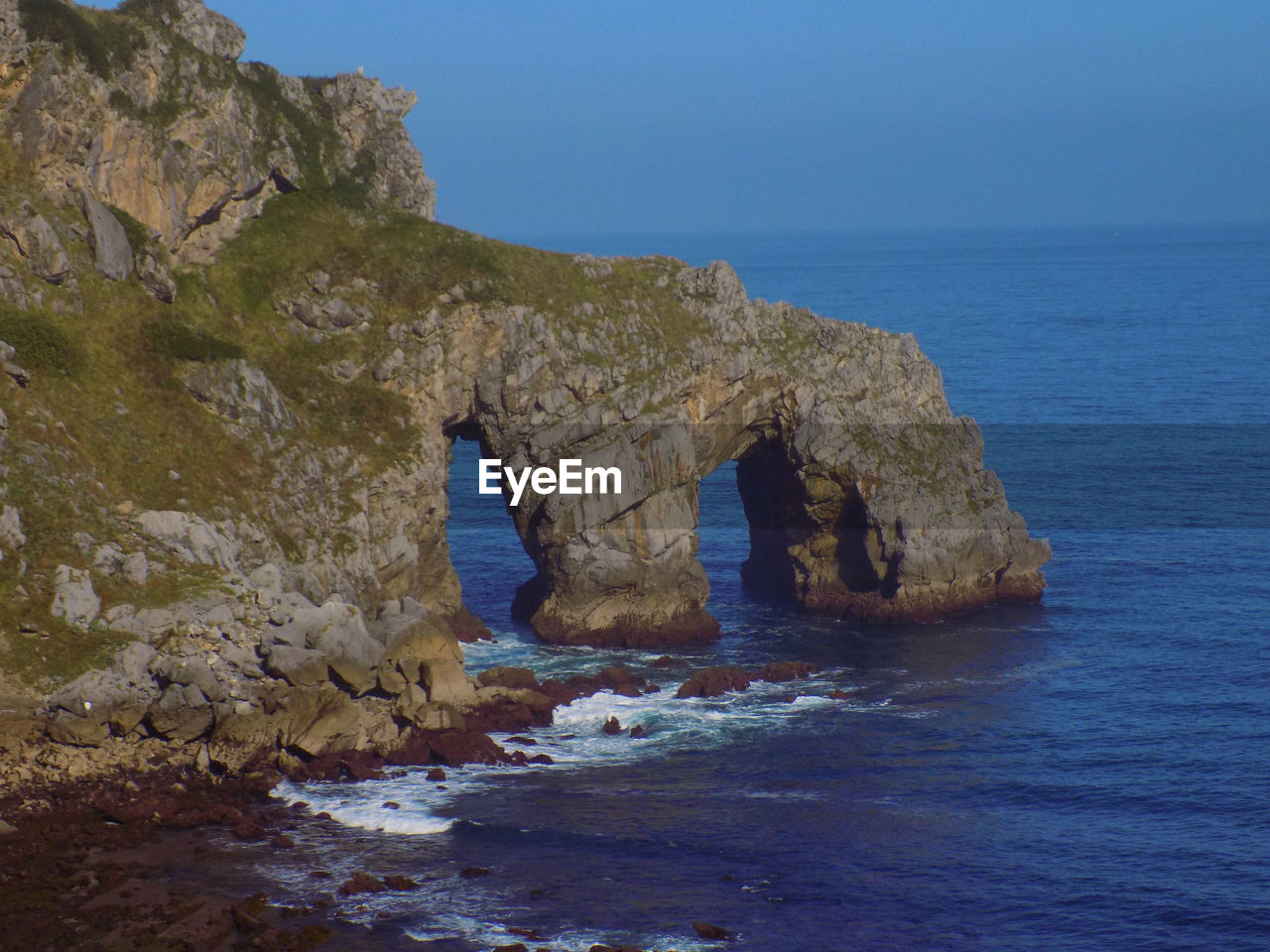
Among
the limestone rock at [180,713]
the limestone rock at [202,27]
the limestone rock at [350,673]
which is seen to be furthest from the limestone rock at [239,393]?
the limestone rock at [202,27]

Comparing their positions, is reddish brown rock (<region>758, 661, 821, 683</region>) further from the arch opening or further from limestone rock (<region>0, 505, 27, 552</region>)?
limestone rock (<region>0, 505, 27, 552</region>)

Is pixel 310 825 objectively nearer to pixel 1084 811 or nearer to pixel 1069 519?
pixel 1084 811

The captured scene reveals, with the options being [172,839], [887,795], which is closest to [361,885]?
[172,839]

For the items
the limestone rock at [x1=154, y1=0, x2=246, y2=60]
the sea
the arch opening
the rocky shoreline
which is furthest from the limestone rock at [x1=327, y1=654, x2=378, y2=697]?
the limestone rock at [x1=154, y1=0, x2=246, y2=60]

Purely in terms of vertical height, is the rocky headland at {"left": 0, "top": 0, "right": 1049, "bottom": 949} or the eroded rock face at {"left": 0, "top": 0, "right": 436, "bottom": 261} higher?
the eroded rock face at {"left": 0, "top": 0, "right": 436, "bottom": 261}

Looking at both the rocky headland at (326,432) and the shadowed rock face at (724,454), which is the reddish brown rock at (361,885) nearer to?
the rocky headland at (326,432)

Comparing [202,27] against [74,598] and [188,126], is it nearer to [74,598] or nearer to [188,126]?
[188,126]
